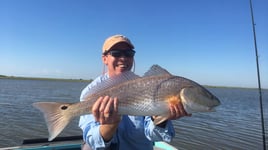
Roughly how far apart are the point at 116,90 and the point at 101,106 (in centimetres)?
24

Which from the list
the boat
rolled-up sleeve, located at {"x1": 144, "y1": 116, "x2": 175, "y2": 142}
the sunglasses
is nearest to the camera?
rolled-up sleeve, located at {"x1": 144, "y1": 116, "x2": 175, "y2": 142}

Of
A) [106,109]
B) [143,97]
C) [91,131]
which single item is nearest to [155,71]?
[143,97]

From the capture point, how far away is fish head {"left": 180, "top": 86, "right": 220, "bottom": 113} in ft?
10.2

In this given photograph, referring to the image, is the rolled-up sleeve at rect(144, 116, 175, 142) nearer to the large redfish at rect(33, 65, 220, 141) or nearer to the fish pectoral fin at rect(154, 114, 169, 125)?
the fish pectoral fin at rect(154, 114, 169, 125)

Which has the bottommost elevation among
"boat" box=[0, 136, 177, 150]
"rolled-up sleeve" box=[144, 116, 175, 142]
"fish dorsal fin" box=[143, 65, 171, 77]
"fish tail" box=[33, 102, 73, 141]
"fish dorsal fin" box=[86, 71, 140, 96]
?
"boat" box=[0, 136, 177, 150]

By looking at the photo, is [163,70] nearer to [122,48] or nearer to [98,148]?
[122,48]

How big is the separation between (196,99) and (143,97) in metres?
0.57

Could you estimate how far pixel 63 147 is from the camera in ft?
22.8

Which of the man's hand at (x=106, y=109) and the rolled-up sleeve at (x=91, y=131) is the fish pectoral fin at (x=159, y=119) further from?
the rolled-up sleeve at (x=91, y=131)

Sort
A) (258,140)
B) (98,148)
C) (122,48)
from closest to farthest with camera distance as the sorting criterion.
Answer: (98,148), (122,48), (258,140)

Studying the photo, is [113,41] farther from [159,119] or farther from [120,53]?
[159,119]

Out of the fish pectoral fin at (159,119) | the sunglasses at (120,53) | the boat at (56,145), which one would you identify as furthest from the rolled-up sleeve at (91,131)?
the boat at (56,145)

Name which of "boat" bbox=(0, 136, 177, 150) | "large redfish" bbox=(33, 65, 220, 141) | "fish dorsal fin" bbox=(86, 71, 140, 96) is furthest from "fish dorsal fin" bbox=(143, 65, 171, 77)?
"boat" bbox=(0, 136, 177, 150)

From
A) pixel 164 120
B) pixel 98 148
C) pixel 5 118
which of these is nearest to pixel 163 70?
pixel 164 120
